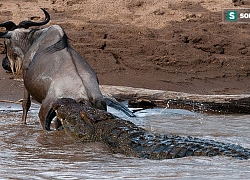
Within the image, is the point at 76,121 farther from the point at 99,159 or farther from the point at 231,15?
the point at 231,15

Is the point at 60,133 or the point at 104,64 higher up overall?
the point at 60,133

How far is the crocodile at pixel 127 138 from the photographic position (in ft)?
17.6

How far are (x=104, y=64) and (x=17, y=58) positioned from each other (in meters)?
3.69

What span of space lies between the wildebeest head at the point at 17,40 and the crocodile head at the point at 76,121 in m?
2.66

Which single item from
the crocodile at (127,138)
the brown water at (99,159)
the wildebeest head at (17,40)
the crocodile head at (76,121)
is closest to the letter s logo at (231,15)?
the brown water at (99,159)

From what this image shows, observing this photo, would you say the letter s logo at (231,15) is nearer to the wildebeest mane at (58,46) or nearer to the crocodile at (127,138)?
the wildebeest mane at (58,46)

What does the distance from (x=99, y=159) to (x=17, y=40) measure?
13.0ft

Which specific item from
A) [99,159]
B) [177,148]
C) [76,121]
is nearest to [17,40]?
[76,121]

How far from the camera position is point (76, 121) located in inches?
248

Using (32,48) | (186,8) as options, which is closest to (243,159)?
(32,48)

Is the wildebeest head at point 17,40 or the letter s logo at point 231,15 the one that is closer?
the wildebeest head at point 17,40

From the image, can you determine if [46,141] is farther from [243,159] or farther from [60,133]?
[243,159]

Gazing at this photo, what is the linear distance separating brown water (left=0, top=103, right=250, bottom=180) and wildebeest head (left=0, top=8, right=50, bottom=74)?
3.32 ft

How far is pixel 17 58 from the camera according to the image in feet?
30.2
